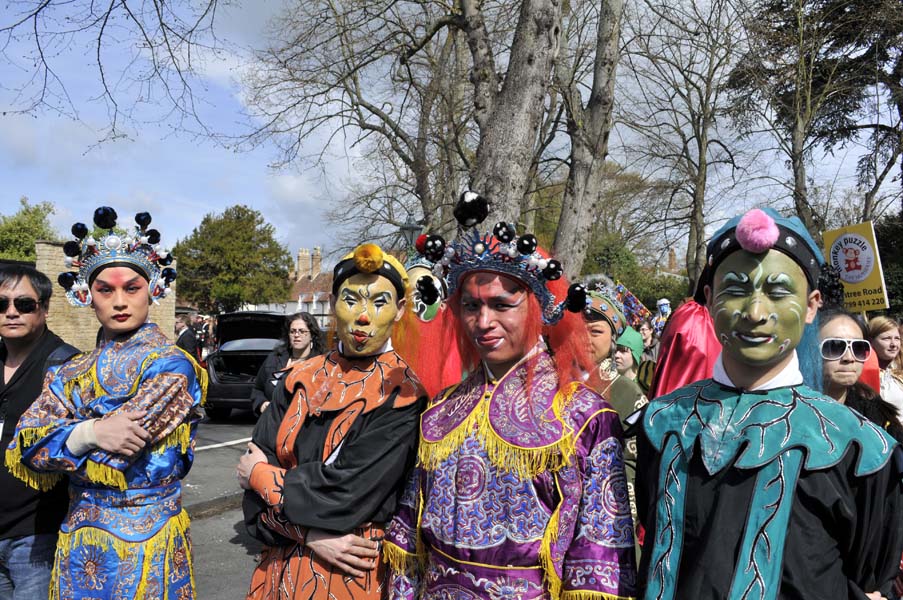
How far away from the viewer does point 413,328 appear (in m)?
2.87

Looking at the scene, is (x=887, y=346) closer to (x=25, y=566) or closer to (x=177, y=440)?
(x=177, y=440)

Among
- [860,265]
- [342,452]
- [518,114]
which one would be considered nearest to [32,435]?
[342,452]

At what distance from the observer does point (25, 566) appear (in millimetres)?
3178

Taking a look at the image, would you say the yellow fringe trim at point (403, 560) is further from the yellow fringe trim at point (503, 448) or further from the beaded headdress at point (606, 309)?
the beaded headdress at point (606, 309)

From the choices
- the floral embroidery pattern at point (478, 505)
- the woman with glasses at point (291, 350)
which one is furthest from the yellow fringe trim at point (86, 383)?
the woman with glasses at point (291, 350)

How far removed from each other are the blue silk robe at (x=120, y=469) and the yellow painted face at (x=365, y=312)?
81 cm

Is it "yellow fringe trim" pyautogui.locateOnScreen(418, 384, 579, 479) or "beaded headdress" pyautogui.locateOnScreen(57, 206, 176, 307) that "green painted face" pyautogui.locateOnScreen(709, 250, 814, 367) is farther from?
"beaded headdress" pyautogui.locateOnScreen(57, 206, 176, 307)

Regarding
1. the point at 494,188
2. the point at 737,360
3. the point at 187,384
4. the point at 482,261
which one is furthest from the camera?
the point at 494,188

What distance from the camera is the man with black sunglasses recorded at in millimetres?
3180

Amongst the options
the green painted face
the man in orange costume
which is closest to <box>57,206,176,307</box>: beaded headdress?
the man in orange costume

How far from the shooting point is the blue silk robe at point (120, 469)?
2.77 m

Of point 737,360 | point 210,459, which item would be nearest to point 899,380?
point 737,360

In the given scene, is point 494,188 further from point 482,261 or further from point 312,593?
point 312,593

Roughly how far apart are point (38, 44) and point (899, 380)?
6227mm
